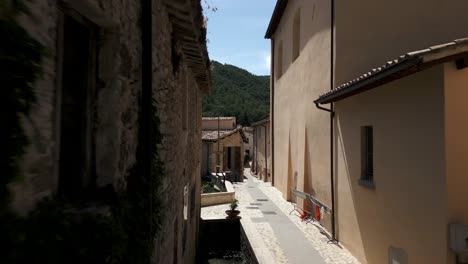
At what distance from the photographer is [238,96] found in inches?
2505

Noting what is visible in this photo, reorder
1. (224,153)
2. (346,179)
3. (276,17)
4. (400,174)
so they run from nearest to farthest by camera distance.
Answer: (400,174)
(346,179)
(276,17)
(224,153)

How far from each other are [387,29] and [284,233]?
6.12 metres

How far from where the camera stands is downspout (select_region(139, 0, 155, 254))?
3.46 metres

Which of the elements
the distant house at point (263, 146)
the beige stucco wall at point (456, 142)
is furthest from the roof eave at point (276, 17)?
the beige stucco wall at point (456, 142)

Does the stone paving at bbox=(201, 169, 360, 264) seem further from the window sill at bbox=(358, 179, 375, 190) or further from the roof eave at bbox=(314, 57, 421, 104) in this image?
the roof eave at bbox=(314, 57, 421, 104)

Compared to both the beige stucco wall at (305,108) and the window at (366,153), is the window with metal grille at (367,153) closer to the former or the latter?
the window at (366,153)

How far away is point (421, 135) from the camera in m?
5.99

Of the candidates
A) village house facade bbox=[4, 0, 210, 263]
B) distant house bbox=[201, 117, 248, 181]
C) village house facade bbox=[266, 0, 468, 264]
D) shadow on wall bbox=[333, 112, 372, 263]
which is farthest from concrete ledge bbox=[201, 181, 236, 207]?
village house facade bbox=[4, 0, 210, 263]

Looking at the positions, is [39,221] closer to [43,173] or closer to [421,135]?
[43,173]

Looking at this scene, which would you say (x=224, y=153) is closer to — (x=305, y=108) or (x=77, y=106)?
(x=305, y=108)

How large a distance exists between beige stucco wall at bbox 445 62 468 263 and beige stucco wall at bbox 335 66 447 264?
0.09 metres

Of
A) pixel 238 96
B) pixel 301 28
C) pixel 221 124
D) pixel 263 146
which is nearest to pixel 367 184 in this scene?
pixel 301 28

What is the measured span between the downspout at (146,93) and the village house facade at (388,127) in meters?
3.58

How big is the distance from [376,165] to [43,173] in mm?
6762
